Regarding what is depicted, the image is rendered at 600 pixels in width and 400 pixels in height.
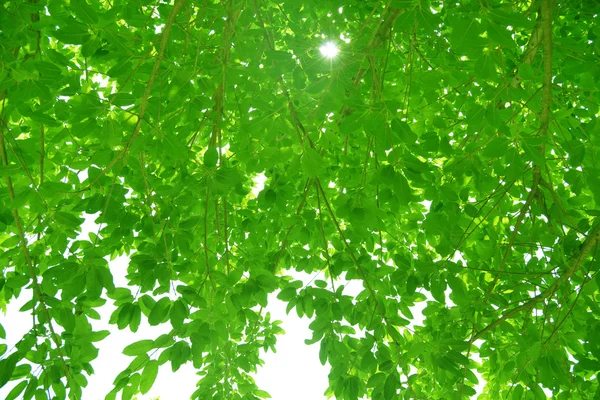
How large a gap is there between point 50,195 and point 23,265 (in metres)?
0.60

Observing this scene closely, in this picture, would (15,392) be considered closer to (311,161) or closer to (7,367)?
(7,367)

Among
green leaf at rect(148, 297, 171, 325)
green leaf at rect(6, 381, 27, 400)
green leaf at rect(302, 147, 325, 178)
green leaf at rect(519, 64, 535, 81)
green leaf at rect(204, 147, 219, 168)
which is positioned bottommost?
green leaf at rect(6, 381, 27, 400)

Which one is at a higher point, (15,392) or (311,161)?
(311,161)

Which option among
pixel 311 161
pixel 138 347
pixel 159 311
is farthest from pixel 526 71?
pixel 138 347

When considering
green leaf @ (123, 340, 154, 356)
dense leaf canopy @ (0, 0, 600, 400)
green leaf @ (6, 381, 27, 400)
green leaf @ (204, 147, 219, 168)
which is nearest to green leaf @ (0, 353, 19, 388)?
dense leaf canopy @ (0, 0, 600, 400)

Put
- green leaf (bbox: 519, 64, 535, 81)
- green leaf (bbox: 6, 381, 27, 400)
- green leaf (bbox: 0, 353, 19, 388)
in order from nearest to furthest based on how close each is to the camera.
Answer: green leaf (bbox: 0, 353, 19, 388), green leaf (bbox: 6, 381, 27, 400), green leaf (bbox: 519, 64, 535, 81)

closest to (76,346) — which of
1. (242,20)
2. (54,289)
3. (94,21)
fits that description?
(54,289)

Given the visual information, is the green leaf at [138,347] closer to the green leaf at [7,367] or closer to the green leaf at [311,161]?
the green leaf at [7,367]

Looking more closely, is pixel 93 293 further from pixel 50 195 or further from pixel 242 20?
pixel 242 20

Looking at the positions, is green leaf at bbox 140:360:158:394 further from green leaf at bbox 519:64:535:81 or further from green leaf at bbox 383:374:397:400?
green leaf at bbox 519:64:535:81

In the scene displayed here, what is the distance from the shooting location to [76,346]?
1620 millimetres

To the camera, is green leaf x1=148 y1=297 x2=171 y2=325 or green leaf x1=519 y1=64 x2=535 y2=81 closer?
green leaf x1=148 y1=297 x2=171 y2=325

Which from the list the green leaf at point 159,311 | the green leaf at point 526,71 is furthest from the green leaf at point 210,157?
the green leaf at point 526,71

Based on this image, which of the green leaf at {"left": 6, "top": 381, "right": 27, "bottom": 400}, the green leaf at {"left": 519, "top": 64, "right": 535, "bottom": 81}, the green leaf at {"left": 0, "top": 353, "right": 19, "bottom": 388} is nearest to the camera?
the green leaf at {"left": 0, "top": 353, "right": 19, "bottom": 388}
